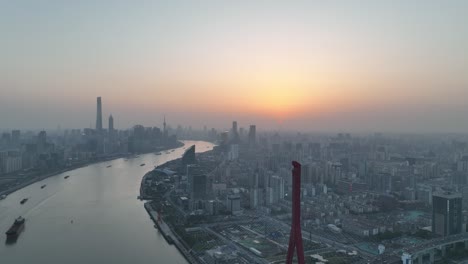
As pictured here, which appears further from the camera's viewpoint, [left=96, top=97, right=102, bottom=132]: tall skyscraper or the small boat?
[left=96, top=97, right=102, bottom=132]: tall skyscraper

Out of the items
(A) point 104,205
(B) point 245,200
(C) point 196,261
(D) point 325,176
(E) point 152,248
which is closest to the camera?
(C) point 196,261

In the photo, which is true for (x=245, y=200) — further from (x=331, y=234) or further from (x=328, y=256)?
(x=328, y=256)

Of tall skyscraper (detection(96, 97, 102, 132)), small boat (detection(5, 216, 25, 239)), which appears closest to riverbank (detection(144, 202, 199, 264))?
small boat (detection(5, 216, 25, 239))

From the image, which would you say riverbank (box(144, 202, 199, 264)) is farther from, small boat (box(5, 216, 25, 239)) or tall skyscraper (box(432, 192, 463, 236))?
tall skyscraper (box(432, 192, 463, 236))

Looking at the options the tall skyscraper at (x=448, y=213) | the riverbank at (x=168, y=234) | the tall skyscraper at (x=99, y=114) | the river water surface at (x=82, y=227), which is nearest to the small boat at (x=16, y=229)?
the river water surface at (x=82, y=227)

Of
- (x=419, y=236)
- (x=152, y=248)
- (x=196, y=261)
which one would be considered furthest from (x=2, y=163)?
(x=419, y=236)

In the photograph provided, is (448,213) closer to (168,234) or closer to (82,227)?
(168,234)
